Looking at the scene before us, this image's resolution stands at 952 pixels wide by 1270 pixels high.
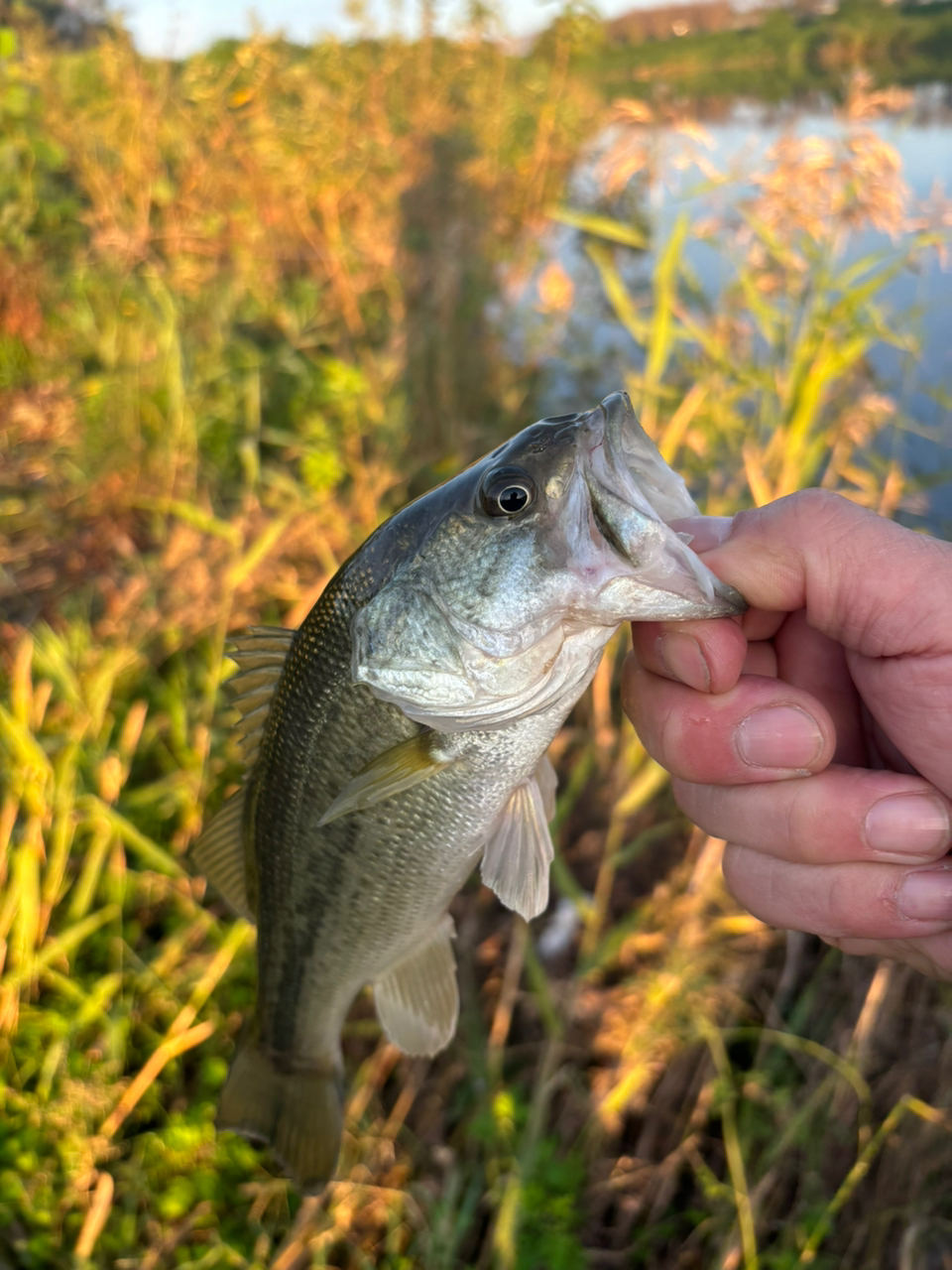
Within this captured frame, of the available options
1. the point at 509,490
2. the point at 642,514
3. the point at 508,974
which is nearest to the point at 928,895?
the point at 642,514

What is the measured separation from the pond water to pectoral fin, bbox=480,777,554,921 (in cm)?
183

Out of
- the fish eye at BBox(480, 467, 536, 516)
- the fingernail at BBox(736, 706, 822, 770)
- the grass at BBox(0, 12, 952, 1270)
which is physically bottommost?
the grass at BBox(0, 12, 952, 1270)

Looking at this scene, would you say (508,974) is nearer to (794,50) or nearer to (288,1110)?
(288,1110)

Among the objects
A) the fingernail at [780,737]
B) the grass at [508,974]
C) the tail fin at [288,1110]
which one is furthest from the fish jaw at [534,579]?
the grass at [508,974]

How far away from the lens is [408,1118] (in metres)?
2.51

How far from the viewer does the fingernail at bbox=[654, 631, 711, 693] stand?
4.62 feet

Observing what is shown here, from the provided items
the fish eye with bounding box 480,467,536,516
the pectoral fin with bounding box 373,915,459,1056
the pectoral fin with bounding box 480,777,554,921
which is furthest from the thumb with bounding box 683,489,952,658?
the pectoral fin with bounding box 373,915,459,1056

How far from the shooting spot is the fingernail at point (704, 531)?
1461 millimetres

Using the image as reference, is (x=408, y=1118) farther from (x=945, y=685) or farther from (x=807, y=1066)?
(x=945, y=685)

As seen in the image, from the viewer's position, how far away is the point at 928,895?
1.48 meters

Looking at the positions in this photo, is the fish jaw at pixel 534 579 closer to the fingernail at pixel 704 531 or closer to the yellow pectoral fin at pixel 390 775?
the yellow pectoral fin at pixel 390 775

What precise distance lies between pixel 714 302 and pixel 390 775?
376 cm

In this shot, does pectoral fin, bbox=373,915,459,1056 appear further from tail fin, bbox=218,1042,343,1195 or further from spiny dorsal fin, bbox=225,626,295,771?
spiny dorsal fin, bbox=225,626,295,771

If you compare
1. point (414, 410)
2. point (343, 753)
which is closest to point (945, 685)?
point (343, 753)
